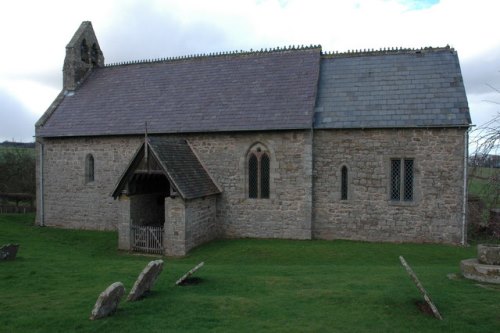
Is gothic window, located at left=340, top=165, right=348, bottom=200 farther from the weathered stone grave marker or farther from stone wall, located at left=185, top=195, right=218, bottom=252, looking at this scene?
the weathered stone grave marker

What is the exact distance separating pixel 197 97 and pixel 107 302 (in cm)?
1510

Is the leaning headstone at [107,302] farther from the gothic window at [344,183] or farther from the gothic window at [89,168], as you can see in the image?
the gothic window at [89,168]

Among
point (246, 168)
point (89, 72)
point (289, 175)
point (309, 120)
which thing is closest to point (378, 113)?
point (309, 120)

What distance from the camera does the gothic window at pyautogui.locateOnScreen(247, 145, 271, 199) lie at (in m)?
19.4

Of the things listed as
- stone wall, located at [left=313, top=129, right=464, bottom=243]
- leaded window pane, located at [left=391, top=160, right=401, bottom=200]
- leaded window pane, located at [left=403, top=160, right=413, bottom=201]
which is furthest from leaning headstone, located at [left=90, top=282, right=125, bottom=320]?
leaded window pane, located at [left=403, top=160, right=413, bottom=201]

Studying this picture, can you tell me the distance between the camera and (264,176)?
1948 cm

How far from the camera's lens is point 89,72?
2711 centimetres

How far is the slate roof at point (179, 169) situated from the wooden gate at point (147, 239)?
1852mm

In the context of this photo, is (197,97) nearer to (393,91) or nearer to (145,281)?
(393,91)

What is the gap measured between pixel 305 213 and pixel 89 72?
17503mm

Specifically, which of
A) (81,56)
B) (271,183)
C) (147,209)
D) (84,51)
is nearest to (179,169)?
(147,209)

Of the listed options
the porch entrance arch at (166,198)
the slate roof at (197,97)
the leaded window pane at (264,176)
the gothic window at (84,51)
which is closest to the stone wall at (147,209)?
the porch entrance arch at (166,198)

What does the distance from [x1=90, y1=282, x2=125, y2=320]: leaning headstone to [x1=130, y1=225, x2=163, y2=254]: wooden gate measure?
9127 millimetres

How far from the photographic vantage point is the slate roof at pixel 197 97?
19.8 meters
